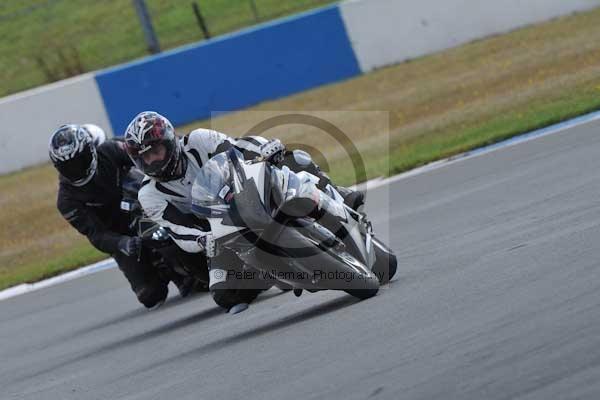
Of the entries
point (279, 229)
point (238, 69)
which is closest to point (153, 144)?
point (279, 229)

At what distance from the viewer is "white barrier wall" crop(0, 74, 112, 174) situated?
70.2ft

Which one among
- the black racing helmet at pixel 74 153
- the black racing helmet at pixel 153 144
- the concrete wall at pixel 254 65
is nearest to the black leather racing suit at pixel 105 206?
the black racing helmet at pixel 74 153

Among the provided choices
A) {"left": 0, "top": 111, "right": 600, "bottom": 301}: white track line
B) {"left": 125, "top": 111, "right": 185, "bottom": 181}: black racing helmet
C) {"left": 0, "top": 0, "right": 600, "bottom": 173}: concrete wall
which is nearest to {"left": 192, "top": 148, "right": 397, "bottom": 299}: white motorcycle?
{"left": 125, "top": 111, "right": 185, "bottom": 181}: black racing helmet

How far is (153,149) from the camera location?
26.8 ft

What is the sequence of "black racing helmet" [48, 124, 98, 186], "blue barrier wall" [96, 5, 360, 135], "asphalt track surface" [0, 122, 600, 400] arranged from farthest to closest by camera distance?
"blue barrier wall" [96, 5, 360, 135] < "black racing helmet" [48, 124, 98, 186] < "asphalt track surface" [0, 122, 600, 400]

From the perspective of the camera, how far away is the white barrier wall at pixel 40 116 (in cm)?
2141

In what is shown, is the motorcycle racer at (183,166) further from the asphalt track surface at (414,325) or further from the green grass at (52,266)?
the green grass at (52,266)

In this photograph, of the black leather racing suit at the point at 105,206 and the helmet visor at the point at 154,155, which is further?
the black leather racing suit at the point at 105,206

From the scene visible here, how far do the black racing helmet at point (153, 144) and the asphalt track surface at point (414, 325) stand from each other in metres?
1.15

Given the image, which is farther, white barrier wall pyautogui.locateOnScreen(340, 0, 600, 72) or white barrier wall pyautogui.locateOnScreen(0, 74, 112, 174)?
white barrier wall pyautogui.locateOnScreen(340, 0, 600, 72)

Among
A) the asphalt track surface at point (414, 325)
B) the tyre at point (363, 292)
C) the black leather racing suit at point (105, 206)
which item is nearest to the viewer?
the asphalt track surface at point (414, 325)

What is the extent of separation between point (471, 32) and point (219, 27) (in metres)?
5.71

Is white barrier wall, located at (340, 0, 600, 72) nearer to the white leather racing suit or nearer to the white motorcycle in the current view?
the white leather racing suit

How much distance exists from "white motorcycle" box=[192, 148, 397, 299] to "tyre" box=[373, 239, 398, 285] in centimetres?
19
